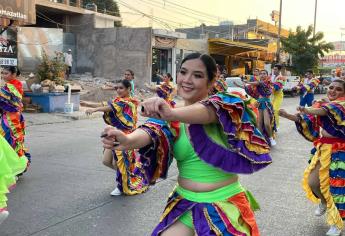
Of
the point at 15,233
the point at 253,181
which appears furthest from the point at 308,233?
the point at 15,233

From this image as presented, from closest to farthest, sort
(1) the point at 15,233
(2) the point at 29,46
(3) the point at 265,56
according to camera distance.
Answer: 1. (1) the point at 15,233
2. (2) the point at 29,46
3. (3) the point at 265,56

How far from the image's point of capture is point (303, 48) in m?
40.1

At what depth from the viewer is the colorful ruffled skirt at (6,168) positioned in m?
3.87

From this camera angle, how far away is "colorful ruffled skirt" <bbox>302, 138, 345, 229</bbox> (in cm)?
478

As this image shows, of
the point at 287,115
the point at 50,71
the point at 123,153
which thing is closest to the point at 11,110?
the point at 123,153

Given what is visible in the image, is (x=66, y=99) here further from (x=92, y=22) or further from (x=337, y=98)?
(x=337, y=98)

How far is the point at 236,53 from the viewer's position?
36.2 metres

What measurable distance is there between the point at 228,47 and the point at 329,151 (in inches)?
1174

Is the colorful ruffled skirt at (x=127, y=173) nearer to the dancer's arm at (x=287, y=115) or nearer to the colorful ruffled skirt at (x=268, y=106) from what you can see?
the dancer's arm at (x=287, y=115)

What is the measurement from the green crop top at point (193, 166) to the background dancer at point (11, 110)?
4.57 meters

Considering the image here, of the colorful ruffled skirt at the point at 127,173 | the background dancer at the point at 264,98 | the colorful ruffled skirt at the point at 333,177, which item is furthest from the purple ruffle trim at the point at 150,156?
the background dancer at the point at 264,98

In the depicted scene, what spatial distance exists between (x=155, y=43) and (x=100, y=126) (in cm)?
1354

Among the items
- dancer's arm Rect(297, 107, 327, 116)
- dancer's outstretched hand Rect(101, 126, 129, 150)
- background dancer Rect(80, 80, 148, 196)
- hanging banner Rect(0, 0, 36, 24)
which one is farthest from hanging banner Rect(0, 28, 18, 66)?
dancer's outstretched hand Rect(101, 126, 129, 150)

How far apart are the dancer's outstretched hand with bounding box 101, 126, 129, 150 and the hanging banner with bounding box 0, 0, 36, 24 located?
42.2ft
